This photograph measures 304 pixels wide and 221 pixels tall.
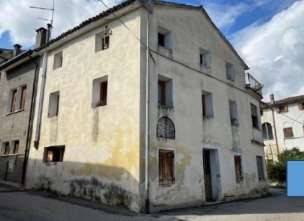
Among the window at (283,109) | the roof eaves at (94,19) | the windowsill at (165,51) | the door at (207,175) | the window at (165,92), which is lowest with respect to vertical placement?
the door at (207,175)

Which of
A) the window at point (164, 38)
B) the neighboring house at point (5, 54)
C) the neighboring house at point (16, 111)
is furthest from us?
the neighboring house at point (5, 54)

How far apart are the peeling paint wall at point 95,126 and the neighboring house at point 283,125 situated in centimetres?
2453

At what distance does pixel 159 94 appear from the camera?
12.1 metres

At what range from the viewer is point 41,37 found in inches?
645

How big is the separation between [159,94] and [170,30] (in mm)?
3145

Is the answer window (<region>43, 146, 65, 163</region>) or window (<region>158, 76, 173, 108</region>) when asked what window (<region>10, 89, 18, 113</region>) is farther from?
window (<region>158, 76, 173, 108</region>)

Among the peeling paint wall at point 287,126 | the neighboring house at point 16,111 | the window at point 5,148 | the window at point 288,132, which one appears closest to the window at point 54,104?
the neighboring house at point 16,111

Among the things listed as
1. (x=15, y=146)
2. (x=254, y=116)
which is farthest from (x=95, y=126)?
(x=254, y=116)

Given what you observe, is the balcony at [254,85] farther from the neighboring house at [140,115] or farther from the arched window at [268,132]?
the arched window at [268,132]

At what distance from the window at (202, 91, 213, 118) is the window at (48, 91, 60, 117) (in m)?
7.49

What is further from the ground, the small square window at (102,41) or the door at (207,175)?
the small square window at (102,41)

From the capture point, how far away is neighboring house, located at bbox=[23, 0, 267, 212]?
411 inches

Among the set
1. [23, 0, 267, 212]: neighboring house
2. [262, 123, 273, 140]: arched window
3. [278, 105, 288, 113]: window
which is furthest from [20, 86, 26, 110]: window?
[278, 105, 288, 113]: window

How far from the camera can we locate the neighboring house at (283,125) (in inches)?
1261
